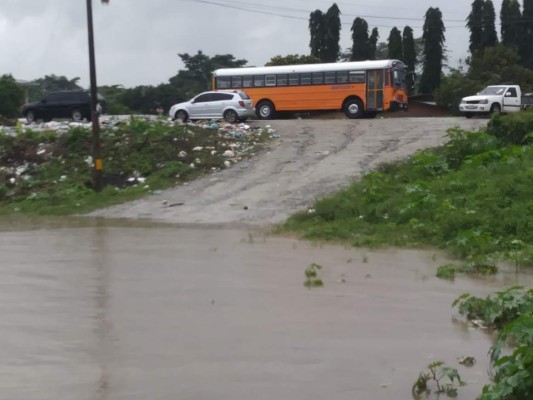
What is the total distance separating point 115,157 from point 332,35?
44.2 m

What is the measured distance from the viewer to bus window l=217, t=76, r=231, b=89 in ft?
137

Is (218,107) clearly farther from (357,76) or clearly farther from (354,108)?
(357,76)

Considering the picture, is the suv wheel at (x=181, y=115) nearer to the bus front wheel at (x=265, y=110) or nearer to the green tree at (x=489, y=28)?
the bus front wheel at (x=265, y=110)

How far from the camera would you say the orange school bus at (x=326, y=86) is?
38656 millimetres

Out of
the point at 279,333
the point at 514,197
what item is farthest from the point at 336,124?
the point at 279,333

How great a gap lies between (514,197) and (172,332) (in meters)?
9.71

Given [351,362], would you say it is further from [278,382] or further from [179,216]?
[179,216]

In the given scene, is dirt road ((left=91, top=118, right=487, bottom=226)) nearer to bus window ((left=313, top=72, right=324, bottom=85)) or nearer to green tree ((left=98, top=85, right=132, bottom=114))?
bus window ((left=313, top=72, right=324, bottom=85))

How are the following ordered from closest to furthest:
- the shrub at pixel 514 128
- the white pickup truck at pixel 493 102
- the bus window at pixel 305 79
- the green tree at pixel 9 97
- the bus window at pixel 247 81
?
the shrub at pixel 514 128
the white pickup truck at pixel 493 102
the bus window at pixel 305 79
the bus window at pixel 247 81
the green tree at pixel 9 97

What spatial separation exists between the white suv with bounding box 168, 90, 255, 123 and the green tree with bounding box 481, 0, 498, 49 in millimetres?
35536

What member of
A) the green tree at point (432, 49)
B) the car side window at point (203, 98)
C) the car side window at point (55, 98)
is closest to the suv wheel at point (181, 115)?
the car side window at point (203, 98)

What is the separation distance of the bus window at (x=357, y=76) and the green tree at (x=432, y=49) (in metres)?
28.1

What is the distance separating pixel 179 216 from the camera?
20.2m

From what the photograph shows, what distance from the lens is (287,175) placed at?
23531mm
